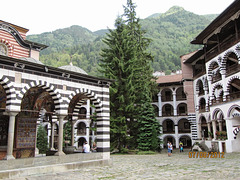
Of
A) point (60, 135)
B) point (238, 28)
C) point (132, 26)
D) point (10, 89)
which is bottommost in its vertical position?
point (60, 135)

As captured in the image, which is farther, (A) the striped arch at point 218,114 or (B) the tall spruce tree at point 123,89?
(A) the striped arch at point 218,114

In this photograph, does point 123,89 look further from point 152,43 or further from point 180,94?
point 152,43

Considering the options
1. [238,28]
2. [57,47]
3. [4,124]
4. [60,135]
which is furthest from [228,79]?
[57,47]

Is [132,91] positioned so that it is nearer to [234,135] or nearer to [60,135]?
[234,135]

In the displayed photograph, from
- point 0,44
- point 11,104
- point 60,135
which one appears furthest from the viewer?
point 0,44

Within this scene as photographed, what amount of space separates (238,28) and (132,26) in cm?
1228

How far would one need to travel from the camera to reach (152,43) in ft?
286

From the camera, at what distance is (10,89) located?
9680 mm

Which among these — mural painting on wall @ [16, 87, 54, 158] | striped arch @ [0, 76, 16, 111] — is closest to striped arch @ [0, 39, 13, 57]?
mural painting on wall @ [16, 87, 54, 158]

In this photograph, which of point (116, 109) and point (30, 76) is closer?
point (30, 76)

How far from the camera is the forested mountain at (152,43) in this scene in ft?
232

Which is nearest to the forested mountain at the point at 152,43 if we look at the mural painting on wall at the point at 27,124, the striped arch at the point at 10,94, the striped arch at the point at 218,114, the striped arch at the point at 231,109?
the striped arch at the point at 218,114

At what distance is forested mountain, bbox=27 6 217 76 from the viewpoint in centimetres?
7062

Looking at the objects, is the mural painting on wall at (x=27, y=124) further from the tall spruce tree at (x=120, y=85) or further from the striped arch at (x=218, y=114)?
the striped arch at (x=218, y=114)
